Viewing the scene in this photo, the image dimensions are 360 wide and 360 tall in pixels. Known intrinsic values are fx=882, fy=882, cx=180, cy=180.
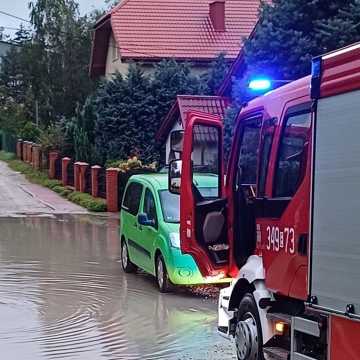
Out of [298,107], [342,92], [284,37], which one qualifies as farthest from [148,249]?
[342,92]

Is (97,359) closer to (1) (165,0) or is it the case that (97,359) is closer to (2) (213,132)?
(2) (213,132)

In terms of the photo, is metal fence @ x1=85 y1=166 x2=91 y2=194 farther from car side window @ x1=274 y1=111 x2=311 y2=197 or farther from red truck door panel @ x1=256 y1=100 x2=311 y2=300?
car side window @ x1=274 y1=111 x2=311 y2=197

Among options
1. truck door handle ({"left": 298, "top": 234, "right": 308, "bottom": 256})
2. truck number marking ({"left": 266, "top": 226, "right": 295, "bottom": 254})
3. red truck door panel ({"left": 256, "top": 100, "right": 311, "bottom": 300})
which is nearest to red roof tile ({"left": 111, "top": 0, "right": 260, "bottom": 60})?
red truck door panel ({"left": 256, "top": 100, "right": 311, "bottom": 300})

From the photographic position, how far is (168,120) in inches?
Result: 1294

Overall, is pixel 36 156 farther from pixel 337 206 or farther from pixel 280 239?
pixel 337 206

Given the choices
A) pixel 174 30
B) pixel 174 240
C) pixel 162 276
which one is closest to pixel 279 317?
pixel 174 240

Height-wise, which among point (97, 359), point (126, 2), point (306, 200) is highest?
point (126, 2)

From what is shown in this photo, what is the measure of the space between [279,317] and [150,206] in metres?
7.22

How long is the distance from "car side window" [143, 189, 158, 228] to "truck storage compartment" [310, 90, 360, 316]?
7.64m

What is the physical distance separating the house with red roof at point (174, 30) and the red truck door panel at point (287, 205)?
32961 mm

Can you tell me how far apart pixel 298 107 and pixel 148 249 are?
23.9ft

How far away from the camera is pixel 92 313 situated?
11906mm

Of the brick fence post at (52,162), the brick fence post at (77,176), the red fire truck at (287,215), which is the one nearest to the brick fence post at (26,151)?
the brick fence post at (52,162)

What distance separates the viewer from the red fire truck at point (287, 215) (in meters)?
A: 5.86
